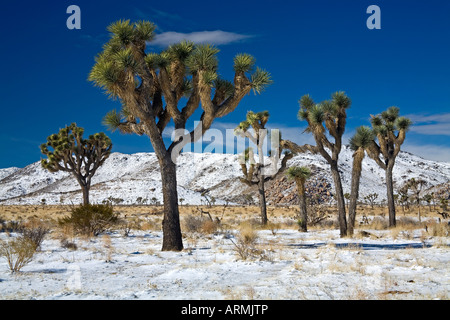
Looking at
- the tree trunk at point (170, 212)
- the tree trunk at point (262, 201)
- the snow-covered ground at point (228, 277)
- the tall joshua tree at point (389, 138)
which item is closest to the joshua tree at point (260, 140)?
the tree trunk at point (262, 201)

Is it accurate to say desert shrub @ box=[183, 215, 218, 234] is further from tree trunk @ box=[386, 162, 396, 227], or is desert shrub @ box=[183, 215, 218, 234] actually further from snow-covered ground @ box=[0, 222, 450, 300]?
tree trunk @ box=[386, 162, 396, 227]

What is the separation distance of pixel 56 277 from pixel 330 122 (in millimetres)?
11131

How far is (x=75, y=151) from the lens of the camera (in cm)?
2445

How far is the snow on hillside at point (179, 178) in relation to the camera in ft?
245

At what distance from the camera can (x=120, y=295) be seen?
5109mm

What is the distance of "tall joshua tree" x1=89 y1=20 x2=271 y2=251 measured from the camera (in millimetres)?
9781

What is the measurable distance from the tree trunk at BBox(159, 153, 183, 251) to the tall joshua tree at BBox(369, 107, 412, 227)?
12.3m

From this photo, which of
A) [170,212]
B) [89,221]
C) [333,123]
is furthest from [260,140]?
Answer: [170,212]

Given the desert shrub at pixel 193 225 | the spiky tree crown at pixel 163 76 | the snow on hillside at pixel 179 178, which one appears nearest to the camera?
the spiky tree crown at pixel 163 76

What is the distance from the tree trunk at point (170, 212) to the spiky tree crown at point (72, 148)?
1599 cm

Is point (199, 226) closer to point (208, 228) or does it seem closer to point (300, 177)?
point (208, 228)

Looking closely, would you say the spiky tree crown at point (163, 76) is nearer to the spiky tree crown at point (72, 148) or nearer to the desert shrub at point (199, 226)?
the desert shrub at point (199, 226)

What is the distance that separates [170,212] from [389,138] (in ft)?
43.9

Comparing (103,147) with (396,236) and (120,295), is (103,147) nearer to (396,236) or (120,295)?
(396,236)
